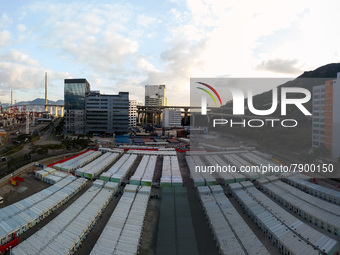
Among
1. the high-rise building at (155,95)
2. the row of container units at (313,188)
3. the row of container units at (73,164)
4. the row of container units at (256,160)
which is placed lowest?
the row of container units at (313,188)

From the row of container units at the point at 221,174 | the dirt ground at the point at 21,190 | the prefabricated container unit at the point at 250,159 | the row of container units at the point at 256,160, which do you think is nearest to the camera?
the dirt ground at the point at 21,190

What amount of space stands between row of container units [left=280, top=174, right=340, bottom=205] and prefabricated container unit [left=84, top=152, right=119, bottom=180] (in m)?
12.1

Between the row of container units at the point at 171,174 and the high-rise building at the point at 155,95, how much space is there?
56528mm

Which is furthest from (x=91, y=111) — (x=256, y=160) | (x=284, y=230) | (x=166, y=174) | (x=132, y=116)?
(x=284, y=230)

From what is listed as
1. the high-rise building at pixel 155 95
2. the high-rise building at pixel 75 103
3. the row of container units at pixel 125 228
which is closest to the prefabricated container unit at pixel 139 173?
the row of container units at pixel 125 228

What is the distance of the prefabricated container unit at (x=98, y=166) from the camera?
39.7ft

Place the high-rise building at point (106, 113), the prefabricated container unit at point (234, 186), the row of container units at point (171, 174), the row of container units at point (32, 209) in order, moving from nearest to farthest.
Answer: the row of container units at point (32, 209) → the prefabricated container unit at point (234, 186) → the row of container units at point (171, 174) → the high-rise building at point (106, 113)

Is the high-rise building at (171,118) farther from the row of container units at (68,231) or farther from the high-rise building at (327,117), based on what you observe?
the row of container units at (68,231)

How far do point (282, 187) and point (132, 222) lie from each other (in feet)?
27.7

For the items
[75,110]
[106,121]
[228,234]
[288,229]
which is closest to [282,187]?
[288,229]

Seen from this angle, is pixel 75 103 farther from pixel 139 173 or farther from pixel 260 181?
pixel 260 181

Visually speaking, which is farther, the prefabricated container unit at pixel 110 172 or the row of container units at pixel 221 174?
the prefabricated container unit at pixel 110 172

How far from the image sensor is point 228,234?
650 cm

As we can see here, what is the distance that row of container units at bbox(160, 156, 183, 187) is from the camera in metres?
10.8
